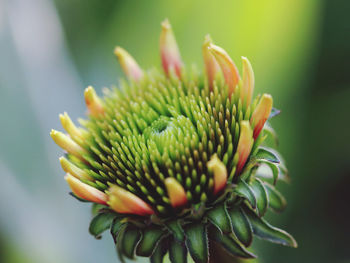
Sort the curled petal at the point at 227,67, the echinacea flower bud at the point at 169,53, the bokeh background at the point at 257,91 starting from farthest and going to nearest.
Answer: the bokeh background at the point at 257,91, the echinacea flower bud at the point at 169,53, the curled petal at the point at 227,67

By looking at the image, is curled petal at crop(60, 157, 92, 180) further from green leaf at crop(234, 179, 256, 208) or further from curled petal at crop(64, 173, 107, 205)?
green leaf at crop(234, 179, 256, 208)

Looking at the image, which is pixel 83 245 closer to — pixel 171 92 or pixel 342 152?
pixel 171 92

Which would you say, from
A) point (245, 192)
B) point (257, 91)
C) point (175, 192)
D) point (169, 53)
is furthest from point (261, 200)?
point (257, 91)

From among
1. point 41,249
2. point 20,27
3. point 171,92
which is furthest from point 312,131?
point 20,27

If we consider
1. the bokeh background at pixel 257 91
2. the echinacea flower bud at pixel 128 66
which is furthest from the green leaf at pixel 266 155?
the bokeh background at pixel 257 91

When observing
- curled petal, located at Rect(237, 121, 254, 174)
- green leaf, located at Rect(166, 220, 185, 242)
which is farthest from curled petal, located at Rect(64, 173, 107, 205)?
curled petal, located at Rect(237, 121, 254, 174)

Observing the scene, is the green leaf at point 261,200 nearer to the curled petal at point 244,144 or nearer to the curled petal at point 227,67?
the curled petal at point 244,144
